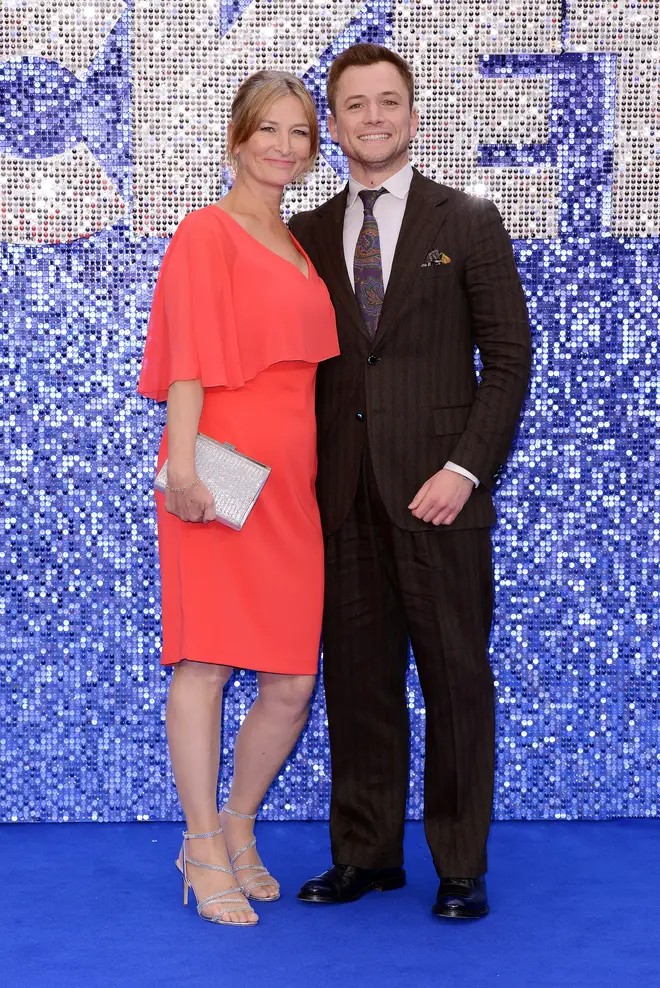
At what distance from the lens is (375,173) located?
288 cm

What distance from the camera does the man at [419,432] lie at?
9.13ft

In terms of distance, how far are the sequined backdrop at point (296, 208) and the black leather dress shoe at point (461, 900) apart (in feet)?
2.70

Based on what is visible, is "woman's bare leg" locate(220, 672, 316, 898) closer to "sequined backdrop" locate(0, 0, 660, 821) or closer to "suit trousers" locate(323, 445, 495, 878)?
"suit trousers" locate(323, 445, 495, 878)

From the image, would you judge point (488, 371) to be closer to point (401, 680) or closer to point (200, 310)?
point (200, 310)

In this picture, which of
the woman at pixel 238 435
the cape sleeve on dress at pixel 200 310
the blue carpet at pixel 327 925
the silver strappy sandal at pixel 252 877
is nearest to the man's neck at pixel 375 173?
the woman at pixel 238 435

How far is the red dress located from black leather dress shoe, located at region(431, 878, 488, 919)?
0.64 metres

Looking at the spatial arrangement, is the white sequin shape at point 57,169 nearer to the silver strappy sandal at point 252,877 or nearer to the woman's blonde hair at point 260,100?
the woman's blonde hair at point 260,100

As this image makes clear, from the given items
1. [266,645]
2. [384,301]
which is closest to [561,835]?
[266,645]

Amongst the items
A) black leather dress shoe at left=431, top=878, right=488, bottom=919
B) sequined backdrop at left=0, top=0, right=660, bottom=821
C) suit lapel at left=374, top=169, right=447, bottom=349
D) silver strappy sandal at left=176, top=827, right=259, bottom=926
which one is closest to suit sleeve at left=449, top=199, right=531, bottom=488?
suit lapel at left=374, top=169, right=447, bottom=349

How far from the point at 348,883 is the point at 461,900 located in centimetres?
30

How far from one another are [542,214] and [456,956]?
2.12 meters

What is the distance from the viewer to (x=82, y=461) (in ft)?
11.5

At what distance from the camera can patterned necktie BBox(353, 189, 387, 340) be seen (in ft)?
9.29

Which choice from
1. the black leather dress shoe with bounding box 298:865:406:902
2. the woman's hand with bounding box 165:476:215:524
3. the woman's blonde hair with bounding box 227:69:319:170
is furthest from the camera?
the black leather dress shoe with bounding box 298:865:406:902
